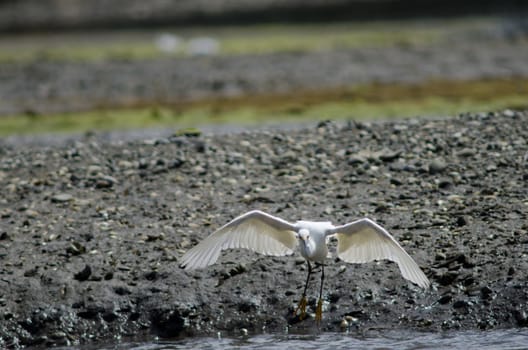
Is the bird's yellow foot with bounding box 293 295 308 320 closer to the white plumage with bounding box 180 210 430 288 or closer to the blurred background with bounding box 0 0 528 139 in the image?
Answer: the white plumage with bounding box 180 210 430 288

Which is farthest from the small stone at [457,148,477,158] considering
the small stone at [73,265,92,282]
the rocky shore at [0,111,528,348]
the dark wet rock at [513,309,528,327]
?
the small stone at [73,265,92,282]

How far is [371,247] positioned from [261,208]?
2.60 metres

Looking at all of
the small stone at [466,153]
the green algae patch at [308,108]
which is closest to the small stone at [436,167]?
the small stone at [466,153]

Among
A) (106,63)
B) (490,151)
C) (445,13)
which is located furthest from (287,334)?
(445,13)

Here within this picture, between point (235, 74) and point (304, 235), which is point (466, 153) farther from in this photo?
point (235, 74)

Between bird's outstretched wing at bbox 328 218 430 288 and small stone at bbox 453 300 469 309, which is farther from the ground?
bird's outstretched wing at bbox 328 218 430 288

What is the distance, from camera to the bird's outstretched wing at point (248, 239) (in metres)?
10.3

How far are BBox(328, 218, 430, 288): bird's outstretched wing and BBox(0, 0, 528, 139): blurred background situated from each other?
7.98m

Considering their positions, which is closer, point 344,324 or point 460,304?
point 460,304

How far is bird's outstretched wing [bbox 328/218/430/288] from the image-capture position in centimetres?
994

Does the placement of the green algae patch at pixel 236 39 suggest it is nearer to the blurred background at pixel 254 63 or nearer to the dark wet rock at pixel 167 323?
the blurred background at pixel 254 63

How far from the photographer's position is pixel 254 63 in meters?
28.9

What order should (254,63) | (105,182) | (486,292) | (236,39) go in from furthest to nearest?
(236,39)
(254,63)
(105,182)
(486,292)

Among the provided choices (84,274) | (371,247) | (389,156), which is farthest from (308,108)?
(371,247)
